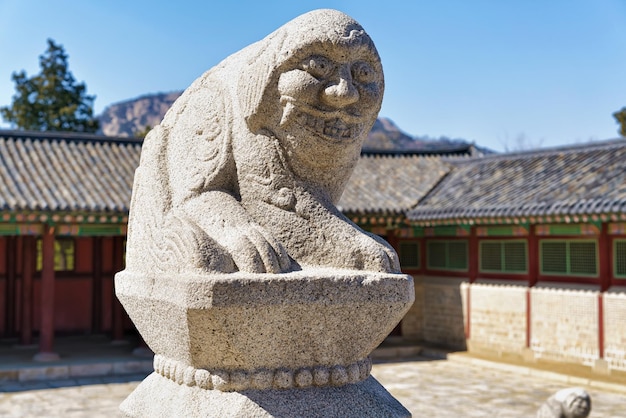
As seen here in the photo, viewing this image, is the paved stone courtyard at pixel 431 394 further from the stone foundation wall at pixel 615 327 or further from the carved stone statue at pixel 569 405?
the carved stone statue at pixel 569 405

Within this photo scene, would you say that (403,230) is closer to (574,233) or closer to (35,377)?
(574,233)

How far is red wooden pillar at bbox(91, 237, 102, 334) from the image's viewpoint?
14867mm

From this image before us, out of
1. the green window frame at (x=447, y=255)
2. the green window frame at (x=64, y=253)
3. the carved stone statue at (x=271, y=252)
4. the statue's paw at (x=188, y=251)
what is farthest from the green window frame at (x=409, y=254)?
the statue's paw at (x=188, y=251)

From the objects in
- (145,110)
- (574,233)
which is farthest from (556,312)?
(145,110)

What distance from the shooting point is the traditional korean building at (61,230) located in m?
11.9

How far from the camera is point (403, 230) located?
15.5m

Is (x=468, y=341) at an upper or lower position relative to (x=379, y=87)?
lower

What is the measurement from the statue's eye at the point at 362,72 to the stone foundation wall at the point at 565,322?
968 cm

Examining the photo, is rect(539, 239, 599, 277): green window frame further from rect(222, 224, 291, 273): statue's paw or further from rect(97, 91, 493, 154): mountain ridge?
rect(97, 91, 493, 154): mountain ridge

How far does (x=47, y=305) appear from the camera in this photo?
1249 centimetres

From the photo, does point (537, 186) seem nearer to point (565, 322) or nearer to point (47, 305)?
point (565, 322)

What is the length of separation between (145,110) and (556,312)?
104 metres

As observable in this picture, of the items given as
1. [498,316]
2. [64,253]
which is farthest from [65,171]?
[498,316]

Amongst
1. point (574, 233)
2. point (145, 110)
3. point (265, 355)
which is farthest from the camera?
point (145, 110)
